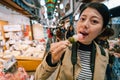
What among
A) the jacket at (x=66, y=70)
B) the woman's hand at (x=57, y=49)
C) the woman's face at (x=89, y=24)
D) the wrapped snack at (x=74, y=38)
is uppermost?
the woman's face at (x=89, y=24)

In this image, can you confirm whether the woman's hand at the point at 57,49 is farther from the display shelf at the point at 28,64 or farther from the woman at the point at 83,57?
the display shelf at the point at 28,64

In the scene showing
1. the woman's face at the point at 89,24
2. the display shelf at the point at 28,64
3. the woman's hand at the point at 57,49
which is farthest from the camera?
the display shelf at the point at 28,64

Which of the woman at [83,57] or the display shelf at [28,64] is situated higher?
the woman at [83,57]

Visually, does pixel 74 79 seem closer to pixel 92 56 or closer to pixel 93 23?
pixel 92 56

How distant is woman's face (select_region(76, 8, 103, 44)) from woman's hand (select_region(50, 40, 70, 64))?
195mm

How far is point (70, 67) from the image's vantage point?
1.26 m

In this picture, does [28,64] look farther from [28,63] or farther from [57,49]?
[57,49]

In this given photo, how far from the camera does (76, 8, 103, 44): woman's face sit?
131cm

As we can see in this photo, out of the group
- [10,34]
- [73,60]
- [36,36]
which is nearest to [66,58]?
[73,60]

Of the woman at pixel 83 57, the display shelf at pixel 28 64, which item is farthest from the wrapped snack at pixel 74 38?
the display shelf at pixel 28 64

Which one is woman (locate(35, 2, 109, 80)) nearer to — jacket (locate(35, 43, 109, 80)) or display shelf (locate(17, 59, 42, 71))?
jacket (locate(35, 43, 109, 80))

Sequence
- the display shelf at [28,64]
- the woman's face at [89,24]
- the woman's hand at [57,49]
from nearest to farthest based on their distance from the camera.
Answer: the woman's hand at [57,49] < the woman's face at [89,24] < the display shelf at [28,64]

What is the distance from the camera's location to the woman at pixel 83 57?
4.06 ft

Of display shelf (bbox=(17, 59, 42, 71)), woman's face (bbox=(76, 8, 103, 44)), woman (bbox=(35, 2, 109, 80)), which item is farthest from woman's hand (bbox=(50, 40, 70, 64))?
display shelf (bbox=(17, 59, 42, 71))
